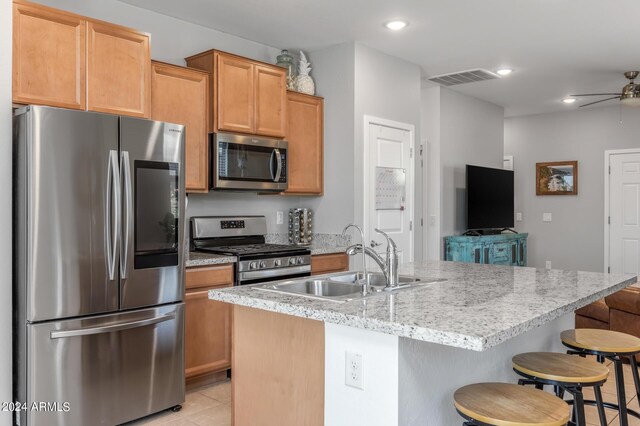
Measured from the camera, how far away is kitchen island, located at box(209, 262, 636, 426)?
5.12 ft

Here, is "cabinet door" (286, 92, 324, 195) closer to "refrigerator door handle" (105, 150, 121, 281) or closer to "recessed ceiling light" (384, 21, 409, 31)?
"recessed ceiling light" (384, 21, 409, 31)

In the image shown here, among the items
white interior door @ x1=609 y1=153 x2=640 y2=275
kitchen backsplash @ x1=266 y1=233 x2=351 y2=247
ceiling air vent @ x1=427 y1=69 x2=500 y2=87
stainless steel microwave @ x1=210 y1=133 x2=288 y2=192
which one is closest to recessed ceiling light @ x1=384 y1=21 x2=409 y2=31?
stainless steel microwave @ x1=210 y1=133 x2=288 y2=192

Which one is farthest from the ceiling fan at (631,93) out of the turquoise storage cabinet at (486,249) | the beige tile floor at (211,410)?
the beige tile floor at (211,410)

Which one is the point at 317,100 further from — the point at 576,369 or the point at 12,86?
the point at 576,369

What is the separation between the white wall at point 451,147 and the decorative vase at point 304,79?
2001mm

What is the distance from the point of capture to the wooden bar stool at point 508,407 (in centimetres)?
155

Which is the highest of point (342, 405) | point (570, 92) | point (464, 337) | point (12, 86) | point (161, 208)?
point (570, 92)

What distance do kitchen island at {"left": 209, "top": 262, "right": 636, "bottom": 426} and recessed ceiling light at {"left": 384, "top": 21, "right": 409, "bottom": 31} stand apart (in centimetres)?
239

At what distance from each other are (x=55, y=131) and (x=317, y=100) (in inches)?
99.6

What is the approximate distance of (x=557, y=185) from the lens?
764 centimetres

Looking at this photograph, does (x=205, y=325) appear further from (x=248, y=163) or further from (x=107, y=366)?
(x=248, y=163)

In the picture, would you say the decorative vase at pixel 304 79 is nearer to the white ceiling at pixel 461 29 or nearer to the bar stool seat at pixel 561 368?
the white ceiling at pixel 461 29

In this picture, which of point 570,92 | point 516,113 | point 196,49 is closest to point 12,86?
point 196,49

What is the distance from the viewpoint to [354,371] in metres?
A: 1.74
